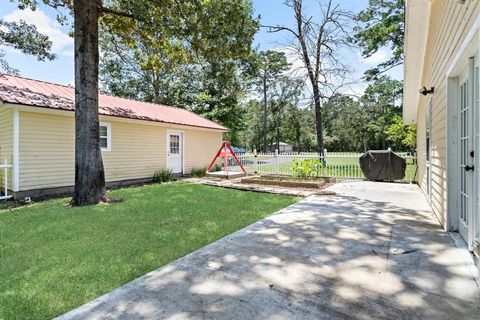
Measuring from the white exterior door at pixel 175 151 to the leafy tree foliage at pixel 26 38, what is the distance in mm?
7436

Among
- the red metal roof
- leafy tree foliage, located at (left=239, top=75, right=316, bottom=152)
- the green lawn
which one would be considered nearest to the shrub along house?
Answer: the red metal roof

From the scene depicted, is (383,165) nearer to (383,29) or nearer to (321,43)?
(321,43)

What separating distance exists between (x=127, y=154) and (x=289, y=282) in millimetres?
9275

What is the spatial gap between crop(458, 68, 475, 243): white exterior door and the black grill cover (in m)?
6.56

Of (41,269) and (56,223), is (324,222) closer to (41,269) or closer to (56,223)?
(41,269)

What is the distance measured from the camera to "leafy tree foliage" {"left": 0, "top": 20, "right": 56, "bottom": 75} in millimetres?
12812

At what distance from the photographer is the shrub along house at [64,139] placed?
762 centimetres

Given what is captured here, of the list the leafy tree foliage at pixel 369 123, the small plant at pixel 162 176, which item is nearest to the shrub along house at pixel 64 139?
the small plant at pixel 162 176

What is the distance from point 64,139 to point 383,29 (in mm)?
20429

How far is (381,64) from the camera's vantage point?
2145 cm

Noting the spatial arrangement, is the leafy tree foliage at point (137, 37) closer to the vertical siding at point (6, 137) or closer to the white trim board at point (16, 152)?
the white trim board at point (16, 152)

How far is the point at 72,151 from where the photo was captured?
8.83 m

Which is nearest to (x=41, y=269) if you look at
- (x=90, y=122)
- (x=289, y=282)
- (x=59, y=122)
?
(x=289, y=282)

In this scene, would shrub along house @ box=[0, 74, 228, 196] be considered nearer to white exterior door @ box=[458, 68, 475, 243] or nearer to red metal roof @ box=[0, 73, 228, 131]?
red metal roof @ box=[0, 73, 228, 131]
